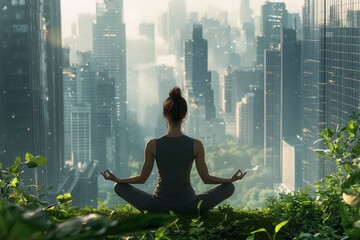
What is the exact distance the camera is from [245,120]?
52812mm

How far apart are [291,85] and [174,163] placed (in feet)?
164

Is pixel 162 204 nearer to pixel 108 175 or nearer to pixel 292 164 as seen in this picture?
pixel 108 175

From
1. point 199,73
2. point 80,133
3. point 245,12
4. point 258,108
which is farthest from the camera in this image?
point 245,12

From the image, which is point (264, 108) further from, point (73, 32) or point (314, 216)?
point (314, 216)

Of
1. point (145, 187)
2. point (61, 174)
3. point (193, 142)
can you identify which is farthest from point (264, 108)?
point (193, 142)

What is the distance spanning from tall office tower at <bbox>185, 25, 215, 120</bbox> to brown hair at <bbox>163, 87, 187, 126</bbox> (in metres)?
47.4

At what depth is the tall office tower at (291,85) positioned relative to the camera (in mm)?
51406

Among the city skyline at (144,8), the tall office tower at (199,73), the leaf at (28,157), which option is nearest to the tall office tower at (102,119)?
the tall office tower at (199,73)

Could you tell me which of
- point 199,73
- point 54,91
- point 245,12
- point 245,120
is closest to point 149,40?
point 245,12

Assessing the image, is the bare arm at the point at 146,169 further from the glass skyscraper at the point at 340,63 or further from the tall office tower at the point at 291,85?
the tall office tower at the point at 291,85

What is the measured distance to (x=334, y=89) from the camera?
35.0 metres

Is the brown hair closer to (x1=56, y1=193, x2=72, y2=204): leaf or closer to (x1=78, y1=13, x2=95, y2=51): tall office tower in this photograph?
(x1=56, y1=193, x2=72, y2=204): leaf

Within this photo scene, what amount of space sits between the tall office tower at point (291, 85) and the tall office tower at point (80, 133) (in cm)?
1408

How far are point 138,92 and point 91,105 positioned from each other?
695cm
